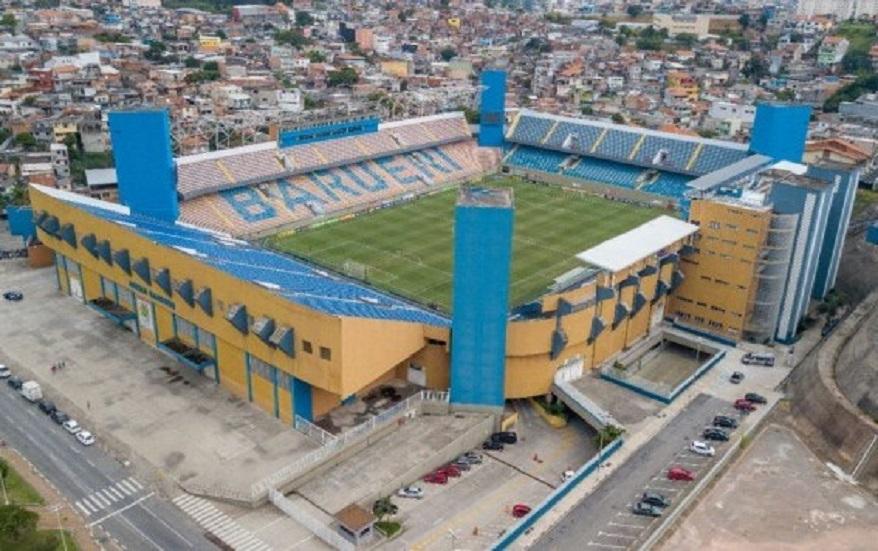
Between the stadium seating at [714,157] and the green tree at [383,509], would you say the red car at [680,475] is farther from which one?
the stadium seating at [714,157]

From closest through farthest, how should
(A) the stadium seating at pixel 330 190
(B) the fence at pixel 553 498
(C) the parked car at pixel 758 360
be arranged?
(B) the fence at pixel 553 498, (C) the parked car at pixel 758 360, (A) the stadium seating at pixel 330 190

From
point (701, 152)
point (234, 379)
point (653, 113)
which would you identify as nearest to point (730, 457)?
point (234, 379)

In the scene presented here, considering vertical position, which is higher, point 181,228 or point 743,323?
point 181,228

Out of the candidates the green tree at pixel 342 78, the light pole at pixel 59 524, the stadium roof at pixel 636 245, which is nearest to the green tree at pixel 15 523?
the light pole at pixel 59 524

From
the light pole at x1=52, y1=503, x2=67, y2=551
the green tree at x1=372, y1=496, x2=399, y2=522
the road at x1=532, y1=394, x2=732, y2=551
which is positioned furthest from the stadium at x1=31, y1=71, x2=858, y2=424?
the light pole at x1=52, y1=503, x2=67, y2=551

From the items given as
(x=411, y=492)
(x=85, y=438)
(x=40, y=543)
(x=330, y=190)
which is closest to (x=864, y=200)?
(x=330, y=190)

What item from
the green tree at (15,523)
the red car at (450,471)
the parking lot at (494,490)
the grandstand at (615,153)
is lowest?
the parking lot at (494,490)

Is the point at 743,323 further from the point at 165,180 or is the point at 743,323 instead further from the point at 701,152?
the point at 165,180
